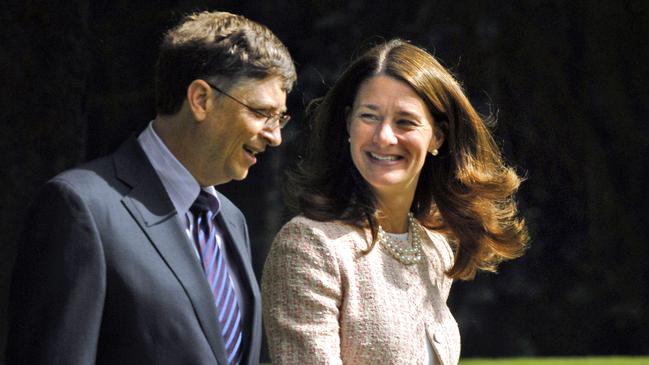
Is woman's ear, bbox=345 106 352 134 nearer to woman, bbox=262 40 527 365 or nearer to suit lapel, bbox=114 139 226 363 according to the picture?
woman, bbox=262 40 527 365

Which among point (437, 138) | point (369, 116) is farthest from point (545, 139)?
point (369, 116)

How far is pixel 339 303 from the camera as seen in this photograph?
9.46ft

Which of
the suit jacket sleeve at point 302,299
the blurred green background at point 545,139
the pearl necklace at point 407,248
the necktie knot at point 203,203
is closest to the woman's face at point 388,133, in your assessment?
the pearl necklace at point 407,248

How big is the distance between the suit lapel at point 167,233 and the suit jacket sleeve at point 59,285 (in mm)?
166

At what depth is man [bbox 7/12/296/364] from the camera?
2.35 meters

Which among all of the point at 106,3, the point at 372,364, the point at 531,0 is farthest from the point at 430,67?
the point at 531,0

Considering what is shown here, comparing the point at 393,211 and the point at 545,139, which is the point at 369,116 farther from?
the point at 545,139

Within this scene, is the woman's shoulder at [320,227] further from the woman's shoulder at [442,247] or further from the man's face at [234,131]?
the woman's shoulder at [442,247]

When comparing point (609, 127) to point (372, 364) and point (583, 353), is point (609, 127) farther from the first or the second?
point (372, 364)

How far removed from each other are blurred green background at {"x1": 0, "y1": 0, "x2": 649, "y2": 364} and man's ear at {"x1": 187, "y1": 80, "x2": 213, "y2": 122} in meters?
3.35

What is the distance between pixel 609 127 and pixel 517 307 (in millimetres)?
1205

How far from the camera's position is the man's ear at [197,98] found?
268cm

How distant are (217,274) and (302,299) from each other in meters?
0.23

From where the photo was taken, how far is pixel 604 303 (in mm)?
6777
